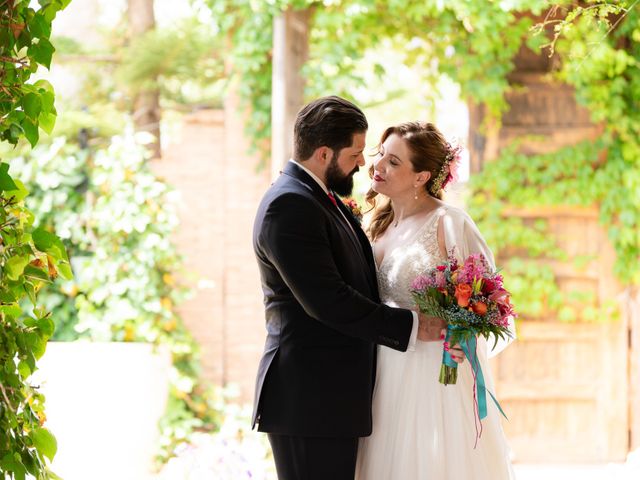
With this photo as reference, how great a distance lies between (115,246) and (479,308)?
114 inches

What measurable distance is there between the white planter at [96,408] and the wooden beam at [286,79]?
1378 millimetres

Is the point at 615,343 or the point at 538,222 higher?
the point at 538,222

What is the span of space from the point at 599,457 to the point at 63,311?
3370mm

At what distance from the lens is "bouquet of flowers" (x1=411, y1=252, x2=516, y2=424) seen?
241 cm

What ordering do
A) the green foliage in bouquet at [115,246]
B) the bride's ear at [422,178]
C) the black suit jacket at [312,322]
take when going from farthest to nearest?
the green foliage in bouquet at [115,246]
the bride's ear at [422,178]
the black suit jacket at [312,322]

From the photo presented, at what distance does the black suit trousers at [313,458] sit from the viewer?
7.66ft

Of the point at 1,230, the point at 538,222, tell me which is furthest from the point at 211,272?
the point at 1,230

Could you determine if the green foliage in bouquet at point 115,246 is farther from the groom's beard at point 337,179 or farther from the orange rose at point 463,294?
the orange rose at point 463,294

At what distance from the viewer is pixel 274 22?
15.6 ft

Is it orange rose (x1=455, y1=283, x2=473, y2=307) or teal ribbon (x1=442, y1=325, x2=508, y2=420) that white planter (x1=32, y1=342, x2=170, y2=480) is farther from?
orange rose (x1=455, y1=283, x2=473, y2=307)

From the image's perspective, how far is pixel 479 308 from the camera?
2.40 m

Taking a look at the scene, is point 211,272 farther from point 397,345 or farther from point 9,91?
point 9,91

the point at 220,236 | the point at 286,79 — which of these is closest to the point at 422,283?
the point at 286,79

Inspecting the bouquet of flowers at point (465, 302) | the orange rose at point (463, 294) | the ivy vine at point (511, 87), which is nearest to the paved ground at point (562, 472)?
the ivy vine at point (511, 87)
